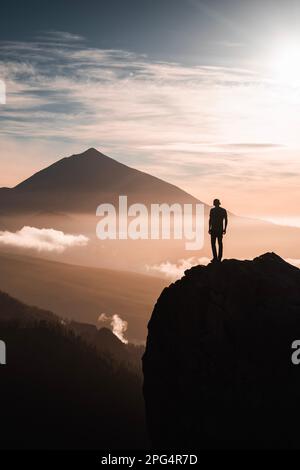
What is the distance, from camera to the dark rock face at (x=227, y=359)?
1197 inches

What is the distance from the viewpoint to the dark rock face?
99.8 ft

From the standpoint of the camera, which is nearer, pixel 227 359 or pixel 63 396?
pixel 227 359

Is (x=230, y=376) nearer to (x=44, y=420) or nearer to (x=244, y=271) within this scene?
(x=244, y=271)

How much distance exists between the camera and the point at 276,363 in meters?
30.7

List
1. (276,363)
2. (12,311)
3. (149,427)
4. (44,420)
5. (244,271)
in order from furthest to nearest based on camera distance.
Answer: (12,311), (44,420), (149,427), (244,271), (276,363)

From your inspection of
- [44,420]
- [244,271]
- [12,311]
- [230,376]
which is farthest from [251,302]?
[12,311]

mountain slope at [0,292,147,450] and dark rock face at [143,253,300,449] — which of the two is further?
mountain slope at [0,292,147,450]

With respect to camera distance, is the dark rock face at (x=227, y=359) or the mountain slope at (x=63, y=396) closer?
the dark rock face at (x=227, y=359)

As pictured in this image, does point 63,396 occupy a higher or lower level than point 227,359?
higher

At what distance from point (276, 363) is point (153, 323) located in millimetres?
8425

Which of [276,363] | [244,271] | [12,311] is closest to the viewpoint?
[276,363]

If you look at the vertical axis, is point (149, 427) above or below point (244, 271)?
below

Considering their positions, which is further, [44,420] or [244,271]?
[44,420]

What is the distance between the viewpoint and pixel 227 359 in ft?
105
